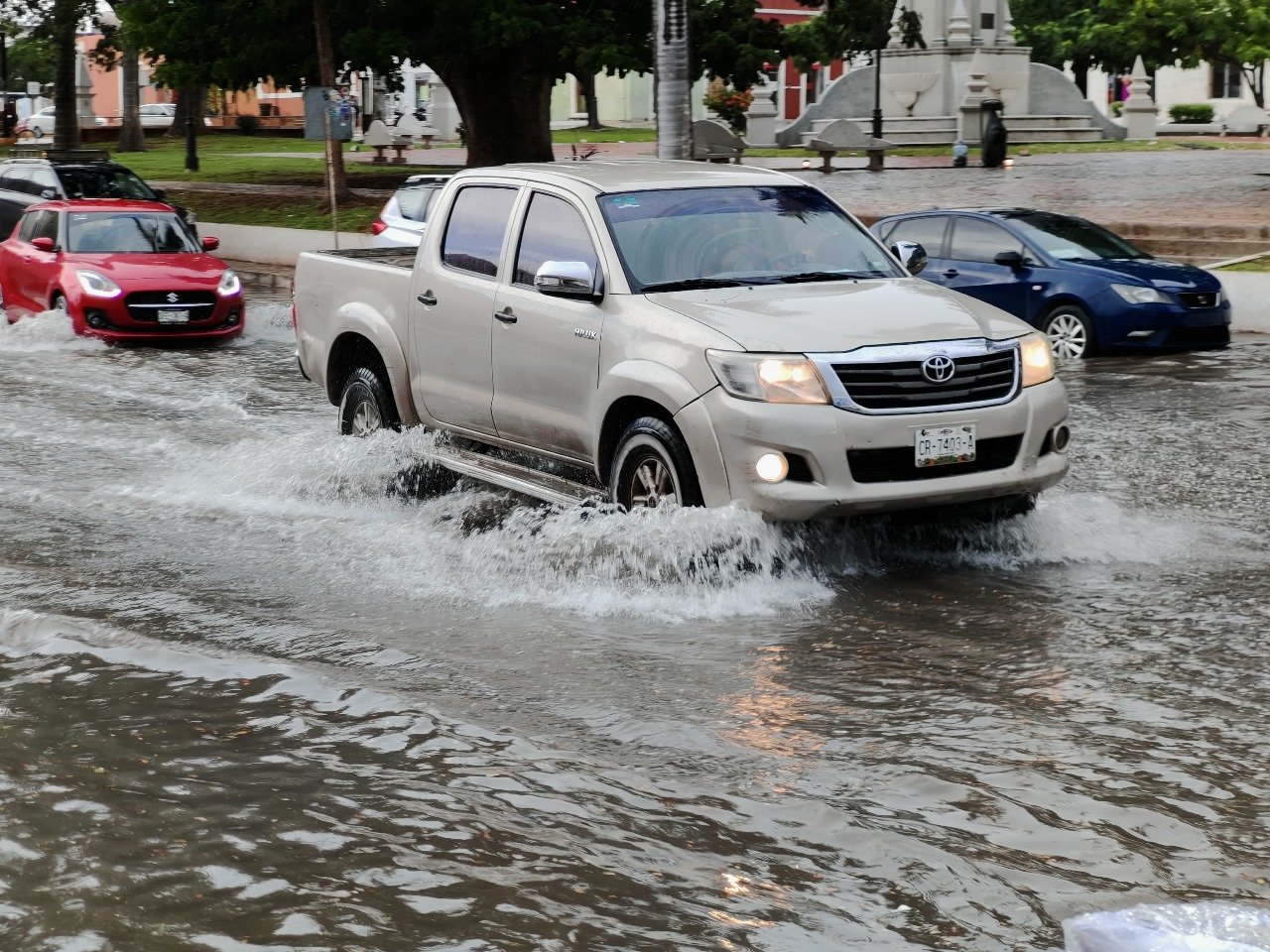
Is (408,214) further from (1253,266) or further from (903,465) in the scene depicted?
(903,465)

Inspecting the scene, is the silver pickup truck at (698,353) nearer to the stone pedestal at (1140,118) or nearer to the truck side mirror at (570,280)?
the truck side mirror at (570,280)

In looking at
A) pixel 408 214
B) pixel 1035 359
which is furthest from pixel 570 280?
pixel 408 214

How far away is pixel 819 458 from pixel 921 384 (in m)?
0.58

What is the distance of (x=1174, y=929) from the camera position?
14.1 feet

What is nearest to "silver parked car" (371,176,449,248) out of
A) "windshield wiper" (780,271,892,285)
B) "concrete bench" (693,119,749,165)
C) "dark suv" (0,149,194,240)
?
"dark suv" (0,149,194,240)

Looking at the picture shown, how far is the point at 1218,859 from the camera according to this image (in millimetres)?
4805

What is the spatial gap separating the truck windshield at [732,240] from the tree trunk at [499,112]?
79.6ft

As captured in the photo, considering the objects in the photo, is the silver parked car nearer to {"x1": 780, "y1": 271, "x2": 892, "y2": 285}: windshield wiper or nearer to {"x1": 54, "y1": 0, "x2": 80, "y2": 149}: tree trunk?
{"x1": 780, "y1": 271, "x2": 892, "y2": 285}: windshield wiper

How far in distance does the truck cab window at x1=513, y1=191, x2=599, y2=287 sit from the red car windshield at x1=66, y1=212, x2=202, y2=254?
11861 millimetres

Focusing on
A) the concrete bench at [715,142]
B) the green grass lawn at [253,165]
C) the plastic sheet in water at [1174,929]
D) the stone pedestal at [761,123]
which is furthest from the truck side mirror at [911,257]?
the stone pedestal at [761,123]

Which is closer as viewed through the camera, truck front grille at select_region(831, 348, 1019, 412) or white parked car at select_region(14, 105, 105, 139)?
truck front grille at select_region(831, 348, 1019, 412)

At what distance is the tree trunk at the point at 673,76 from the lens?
20.0 m

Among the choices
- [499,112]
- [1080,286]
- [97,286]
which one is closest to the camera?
[1080,286]

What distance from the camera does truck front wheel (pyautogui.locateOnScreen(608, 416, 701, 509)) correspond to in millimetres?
7793
